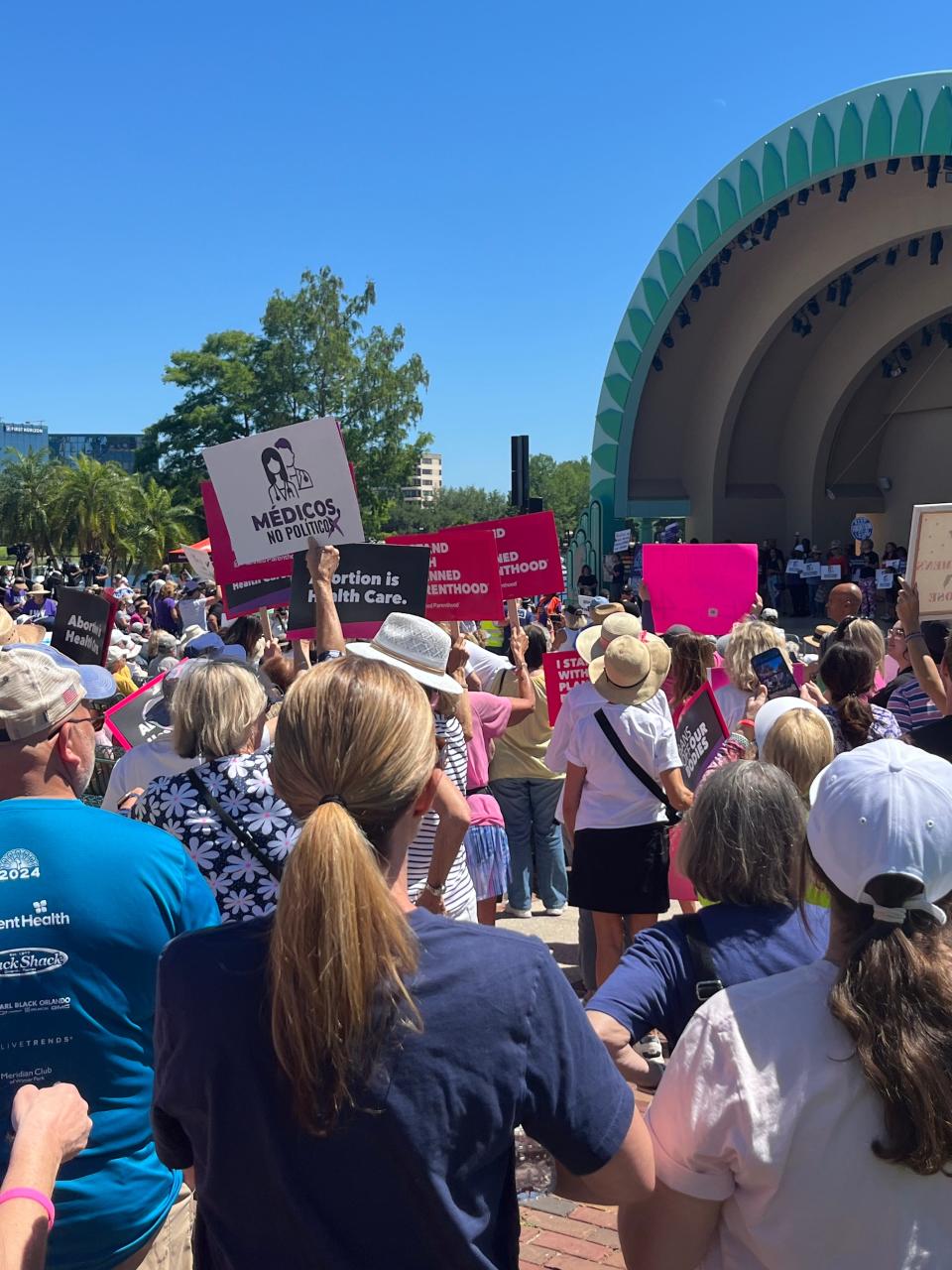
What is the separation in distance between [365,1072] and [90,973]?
0.88 meters

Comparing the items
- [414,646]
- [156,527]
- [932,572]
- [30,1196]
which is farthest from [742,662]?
[156,527]

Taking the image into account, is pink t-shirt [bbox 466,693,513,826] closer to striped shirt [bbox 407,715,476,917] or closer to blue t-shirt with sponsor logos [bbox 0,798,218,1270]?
striped shirt [bbox 407,715,476,917]

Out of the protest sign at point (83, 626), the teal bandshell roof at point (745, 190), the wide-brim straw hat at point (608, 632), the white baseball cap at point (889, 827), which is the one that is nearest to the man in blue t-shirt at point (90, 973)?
the white baseball cap at point (889, 827)

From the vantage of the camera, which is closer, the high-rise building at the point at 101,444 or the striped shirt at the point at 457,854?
the striped shirt at the point at 457,854

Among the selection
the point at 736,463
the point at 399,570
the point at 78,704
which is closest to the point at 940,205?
the point at 736,463

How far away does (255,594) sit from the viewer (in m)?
7.15

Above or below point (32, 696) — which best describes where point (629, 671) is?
below

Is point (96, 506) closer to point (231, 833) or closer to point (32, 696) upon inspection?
point (231, 833)

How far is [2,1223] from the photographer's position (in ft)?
4.87

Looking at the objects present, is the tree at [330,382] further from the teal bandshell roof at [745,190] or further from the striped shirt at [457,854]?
the striped shirt at [457,854]

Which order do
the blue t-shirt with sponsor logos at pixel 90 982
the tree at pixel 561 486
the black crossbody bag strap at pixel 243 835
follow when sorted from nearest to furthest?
the blue t-shirt with sponsor logos at pixel 90 982 → the black crossbody bag strap at pixel 243 835 → the tree at pixel 561 486

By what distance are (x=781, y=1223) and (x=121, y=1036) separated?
1246mm

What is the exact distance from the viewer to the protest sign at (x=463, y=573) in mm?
6707

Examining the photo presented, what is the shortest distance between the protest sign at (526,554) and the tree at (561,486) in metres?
85.6
